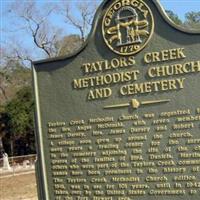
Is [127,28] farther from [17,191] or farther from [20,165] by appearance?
[20,165]

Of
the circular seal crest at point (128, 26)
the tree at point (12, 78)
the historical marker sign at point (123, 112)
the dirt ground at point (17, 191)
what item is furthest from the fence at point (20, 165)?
the circular seal crest at point (128, 26)

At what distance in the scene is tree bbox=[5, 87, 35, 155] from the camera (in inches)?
1331

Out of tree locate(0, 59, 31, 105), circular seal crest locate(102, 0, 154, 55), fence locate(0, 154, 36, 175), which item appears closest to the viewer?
circular seal crest locate(102, 0, 154, 55)

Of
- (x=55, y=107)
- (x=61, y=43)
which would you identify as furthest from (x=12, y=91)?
(x=55, y=107)

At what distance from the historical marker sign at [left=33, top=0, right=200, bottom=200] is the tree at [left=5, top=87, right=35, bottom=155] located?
1054 inches

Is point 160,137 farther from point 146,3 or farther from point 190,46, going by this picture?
point 146,3

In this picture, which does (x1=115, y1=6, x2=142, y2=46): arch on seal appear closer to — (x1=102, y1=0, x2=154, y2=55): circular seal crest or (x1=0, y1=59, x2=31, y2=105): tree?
(x1=102, y1=0, x2=154, y2=55): circular seal crest

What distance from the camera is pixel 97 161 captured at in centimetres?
633

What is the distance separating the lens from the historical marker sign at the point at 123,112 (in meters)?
5.78

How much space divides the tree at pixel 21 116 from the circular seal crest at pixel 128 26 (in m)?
27.3

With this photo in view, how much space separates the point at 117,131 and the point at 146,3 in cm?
146

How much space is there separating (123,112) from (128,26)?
959 mm

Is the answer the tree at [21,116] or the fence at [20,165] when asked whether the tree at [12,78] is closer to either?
the tree at [21,116]

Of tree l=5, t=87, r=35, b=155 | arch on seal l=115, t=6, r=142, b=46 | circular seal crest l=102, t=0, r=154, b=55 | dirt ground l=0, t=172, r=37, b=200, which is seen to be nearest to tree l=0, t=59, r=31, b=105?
tree l=5, t=87, r=35, b=155
